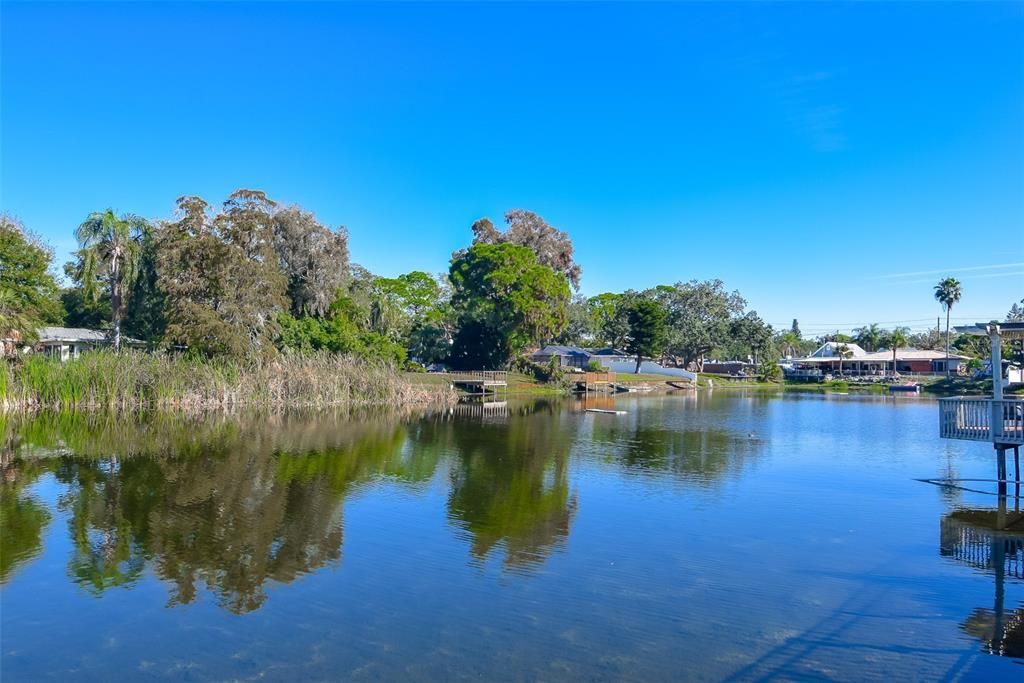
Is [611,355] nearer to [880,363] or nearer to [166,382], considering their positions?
[880,363]

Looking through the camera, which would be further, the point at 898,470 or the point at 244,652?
the point at 898,470

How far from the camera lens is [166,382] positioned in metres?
32.9

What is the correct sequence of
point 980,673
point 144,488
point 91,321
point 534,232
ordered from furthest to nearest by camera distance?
1. point 534,232
2. point 91,321
3. point 144,488
4. point 980,673

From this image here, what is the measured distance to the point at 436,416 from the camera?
125 ft

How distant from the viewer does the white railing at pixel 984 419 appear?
51.1ft

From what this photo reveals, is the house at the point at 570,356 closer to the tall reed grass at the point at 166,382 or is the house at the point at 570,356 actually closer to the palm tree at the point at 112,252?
the tall reed grass at the point at 166,382

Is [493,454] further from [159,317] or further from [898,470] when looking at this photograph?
[159,317]

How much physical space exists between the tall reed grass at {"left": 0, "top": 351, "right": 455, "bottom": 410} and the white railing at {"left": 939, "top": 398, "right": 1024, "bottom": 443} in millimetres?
30773

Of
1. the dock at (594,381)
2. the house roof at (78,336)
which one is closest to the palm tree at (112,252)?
the house roof at (78,336)

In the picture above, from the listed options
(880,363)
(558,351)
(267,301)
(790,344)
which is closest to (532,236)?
(558,351)

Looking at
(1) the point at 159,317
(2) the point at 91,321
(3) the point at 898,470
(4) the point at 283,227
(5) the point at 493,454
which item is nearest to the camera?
(3) the point at 898,470

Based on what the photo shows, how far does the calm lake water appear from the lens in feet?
27.0

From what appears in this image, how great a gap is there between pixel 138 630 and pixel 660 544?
8.77 m

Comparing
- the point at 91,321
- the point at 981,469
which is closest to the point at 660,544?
the point at 981,469
